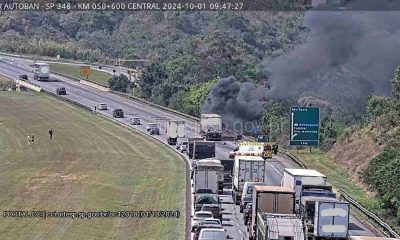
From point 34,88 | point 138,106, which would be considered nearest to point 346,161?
point 138,106

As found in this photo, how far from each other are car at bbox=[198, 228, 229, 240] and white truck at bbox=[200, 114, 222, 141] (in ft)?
197

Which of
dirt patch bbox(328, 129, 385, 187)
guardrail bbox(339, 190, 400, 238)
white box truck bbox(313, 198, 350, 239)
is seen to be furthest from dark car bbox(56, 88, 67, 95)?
white box truck bbox(313, 198, 350, 239)

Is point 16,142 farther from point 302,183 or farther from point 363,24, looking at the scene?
point 302,183

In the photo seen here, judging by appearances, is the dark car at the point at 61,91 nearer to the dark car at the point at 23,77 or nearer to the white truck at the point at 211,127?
the dark car at the point at 23,77

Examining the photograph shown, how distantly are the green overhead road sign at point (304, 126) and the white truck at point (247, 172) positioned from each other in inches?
456

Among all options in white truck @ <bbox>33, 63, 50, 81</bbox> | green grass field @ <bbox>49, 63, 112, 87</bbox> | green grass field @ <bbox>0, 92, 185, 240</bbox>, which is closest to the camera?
green grass field @ <bbox>0, 92, 185, 240</bbox>

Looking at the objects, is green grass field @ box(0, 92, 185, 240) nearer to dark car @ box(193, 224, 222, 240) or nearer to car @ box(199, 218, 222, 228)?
car @ box(199, 218, 222, 228)

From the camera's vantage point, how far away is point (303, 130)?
3004 inches

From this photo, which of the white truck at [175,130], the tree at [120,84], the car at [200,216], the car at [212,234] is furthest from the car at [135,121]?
the car at [212,234]

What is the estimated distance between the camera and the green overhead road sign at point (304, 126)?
75.6 m

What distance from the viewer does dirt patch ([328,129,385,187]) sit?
273 feet

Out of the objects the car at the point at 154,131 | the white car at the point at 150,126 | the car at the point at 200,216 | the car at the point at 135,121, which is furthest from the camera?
the car at the point at 135,121

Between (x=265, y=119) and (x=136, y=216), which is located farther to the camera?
(x=265, y=119)

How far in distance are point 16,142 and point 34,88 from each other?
48144 mm
